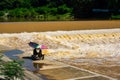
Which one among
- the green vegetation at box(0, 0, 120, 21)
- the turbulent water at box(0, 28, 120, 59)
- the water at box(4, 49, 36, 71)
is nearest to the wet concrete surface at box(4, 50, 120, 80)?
the water at box(4, 49, 36, 71)

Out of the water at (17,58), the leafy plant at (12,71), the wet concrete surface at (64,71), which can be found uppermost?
the leafy plant at (12,71)

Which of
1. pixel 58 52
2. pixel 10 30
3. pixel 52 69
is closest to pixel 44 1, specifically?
pixel 10 30

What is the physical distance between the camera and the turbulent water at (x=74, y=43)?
63.3 feet

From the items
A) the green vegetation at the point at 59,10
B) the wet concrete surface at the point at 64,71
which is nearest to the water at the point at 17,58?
the wet concrete surface at the point at 64,71

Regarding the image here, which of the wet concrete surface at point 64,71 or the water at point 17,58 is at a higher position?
the water at point 17,58

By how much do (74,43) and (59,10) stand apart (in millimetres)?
40098

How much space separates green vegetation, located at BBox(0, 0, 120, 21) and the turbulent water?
27721 millimetres

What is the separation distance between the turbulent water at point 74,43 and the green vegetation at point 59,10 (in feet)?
90.9

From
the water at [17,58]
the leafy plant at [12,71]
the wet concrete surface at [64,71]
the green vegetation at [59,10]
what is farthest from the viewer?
the green vegetation at [59,10]

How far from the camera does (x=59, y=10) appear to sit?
63.6 m

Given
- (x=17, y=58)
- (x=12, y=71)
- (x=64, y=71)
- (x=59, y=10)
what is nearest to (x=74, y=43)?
(x=17, y=58)

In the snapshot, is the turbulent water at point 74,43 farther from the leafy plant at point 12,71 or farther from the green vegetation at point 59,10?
the green vegetation at point 59,10

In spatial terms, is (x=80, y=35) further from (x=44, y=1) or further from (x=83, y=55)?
(x=44, y=1)

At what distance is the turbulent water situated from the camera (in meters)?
19.3
